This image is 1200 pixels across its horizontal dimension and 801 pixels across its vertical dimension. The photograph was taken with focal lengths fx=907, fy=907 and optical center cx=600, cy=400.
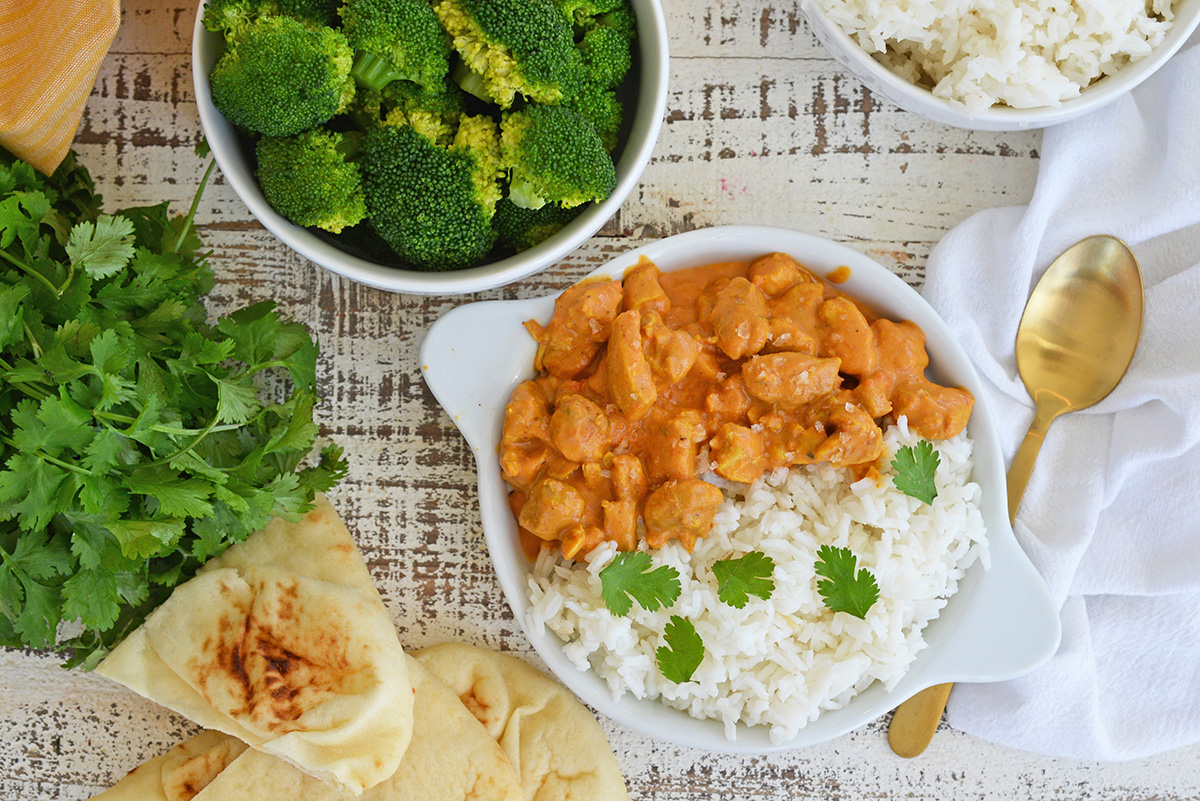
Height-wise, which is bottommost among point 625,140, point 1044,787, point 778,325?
Answer: point 1044,787

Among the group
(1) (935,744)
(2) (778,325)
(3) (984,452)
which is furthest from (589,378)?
(1) (935,744)

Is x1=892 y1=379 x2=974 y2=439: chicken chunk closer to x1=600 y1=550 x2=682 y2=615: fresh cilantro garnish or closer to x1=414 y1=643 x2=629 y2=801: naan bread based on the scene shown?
x1=600 y1=550 x2=682 y2=615: fresh cilantro garnish

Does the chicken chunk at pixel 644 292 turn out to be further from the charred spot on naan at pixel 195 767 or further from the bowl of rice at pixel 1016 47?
the charred spot on naan at pixel 195 767

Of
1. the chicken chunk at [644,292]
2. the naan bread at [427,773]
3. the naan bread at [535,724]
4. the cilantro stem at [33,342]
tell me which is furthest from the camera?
the naan bread at [535,724]

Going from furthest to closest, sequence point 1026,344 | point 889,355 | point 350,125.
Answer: point 1026,344 → point 889,355 → point 350,125

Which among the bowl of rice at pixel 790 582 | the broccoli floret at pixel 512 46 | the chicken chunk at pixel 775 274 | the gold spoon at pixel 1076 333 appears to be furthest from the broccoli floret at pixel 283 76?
the gold spoon at pixel 1076 333

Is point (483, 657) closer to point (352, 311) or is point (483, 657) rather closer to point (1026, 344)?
point (352, 311)
